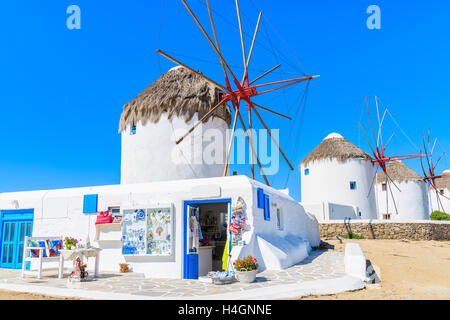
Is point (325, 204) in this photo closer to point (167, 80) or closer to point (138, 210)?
point (167, 80)

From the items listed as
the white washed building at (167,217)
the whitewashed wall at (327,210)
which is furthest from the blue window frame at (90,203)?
the whitewashed wall at (327,210)

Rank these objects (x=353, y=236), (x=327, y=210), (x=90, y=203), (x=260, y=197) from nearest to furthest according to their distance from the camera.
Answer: (x=260, y=197), (x=90, y=203), (x=353, y=236), (x=327, y=210)

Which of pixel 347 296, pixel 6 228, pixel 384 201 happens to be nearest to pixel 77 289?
pixel 347 296

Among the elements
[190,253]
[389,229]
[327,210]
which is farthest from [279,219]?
[389,229]

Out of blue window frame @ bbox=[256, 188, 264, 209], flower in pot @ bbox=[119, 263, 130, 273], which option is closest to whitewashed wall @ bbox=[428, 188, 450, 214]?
blue window frame @ bbox=[256, 188, 264, 209]

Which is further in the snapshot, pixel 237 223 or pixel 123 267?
pixel 123 267

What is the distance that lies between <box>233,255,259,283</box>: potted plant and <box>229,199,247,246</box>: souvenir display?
4.26ft

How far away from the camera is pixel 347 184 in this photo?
98.6ft

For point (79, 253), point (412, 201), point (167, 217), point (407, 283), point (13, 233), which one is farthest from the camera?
point (412, 201)

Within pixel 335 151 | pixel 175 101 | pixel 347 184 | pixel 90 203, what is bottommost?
pixel 90 203

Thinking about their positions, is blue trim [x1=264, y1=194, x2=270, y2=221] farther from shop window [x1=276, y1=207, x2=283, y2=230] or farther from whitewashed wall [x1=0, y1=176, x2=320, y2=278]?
shop window [x1=276, y1=207, x2=283, y2=230]

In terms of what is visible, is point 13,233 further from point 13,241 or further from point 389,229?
point 389,229

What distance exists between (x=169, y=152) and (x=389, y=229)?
650 inches
